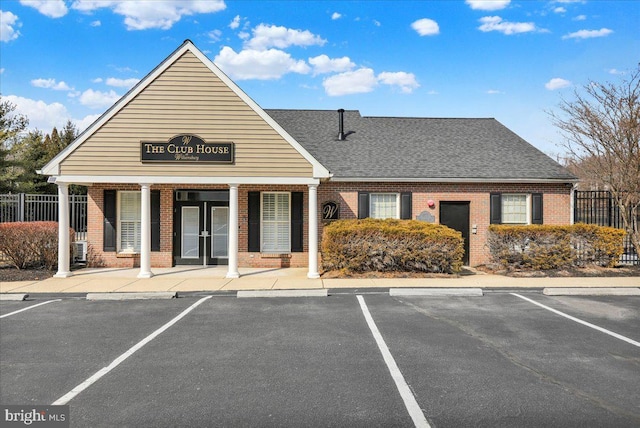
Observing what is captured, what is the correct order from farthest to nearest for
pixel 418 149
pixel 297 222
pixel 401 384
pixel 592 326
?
pixel 418 149 → pixel 297 222 → pixel 592 326 → pixel 401 384

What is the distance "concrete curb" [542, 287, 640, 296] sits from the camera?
1023cm

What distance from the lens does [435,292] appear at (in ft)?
33.3

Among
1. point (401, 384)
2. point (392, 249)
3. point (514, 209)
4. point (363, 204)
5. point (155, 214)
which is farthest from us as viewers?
point (514, 209)

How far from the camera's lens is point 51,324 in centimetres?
745

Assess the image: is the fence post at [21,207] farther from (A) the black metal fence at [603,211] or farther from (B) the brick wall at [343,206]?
(A) the black metal fence at [603,211]

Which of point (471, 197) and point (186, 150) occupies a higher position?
point (186, 150)

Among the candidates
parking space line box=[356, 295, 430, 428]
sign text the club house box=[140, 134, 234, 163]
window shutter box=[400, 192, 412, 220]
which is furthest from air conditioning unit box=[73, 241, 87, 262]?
parking space line box=[356, 295, 430, 428]

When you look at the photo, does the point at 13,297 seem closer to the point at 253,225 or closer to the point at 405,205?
the point at 253,225

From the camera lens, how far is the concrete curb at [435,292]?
10109mm

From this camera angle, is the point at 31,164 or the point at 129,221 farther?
the point at 31,164

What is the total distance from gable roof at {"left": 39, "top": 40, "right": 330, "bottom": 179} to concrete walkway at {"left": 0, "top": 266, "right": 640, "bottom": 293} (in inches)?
126

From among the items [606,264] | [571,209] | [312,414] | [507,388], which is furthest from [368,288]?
[571,209]

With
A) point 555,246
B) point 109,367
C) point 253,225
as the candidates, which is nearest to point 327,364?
point 109,367

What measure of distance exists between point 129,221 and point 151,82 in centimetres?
514
